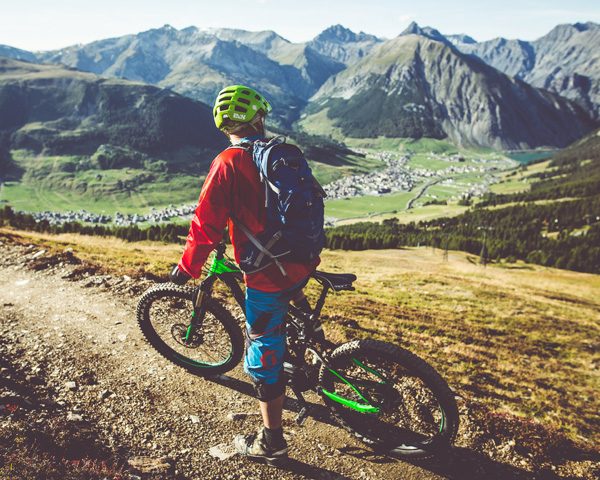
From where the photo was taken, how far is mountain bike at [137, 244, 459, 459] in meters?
5.93

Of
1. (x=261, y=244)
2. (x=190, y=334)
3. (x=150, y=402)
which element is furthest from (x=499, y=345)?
(x=261, y=244)

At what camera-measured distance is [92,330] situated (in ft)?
30.3

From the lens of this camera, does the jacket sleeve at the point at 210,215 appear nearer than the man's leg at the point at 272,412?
Yes

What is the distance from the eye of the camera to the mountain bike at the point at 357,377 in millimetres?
5926

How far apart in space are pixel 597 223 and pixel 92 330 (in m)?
195

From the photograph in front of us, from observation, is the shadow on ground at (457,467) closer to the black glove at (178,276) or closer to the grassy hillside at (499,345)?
the grassy hillside at (499,345)

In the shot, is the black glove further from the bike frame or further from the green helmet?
the green helmet

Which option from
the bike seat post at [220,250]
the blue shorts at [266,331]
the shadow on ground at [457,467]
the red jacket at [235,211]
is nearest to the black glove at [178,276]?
the red jacket at [235,211]

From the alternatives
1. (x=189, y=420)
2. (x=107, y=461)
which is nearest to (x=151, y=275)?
(x=189, y=420)

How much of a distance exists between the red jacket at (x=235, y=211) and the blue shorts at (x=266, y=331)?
16cm

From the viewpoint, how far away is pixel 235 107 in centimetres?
535

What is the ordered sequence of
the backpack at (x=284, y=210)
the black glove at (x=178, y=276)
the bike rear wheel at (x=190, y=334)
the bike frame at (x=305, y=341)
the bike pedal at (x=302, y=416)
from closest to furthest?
the backpack at (x=284, y=210) < the black glove at (x=178, y=276) < the bike frame at (x=305, y=341) < the bike pedal at (x=302, y=416) < the bike rear wheel at (x=190, y=334)

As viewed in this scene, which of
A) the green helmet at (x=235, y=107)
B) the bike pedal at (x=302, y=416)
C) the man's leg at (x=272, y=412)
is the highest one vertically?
the green helmet at (x=235, y=107)

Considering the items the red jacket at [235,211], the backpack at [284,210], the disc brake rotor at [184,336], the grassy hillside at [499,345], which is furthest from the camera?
the grassy hillside at [499,345]
